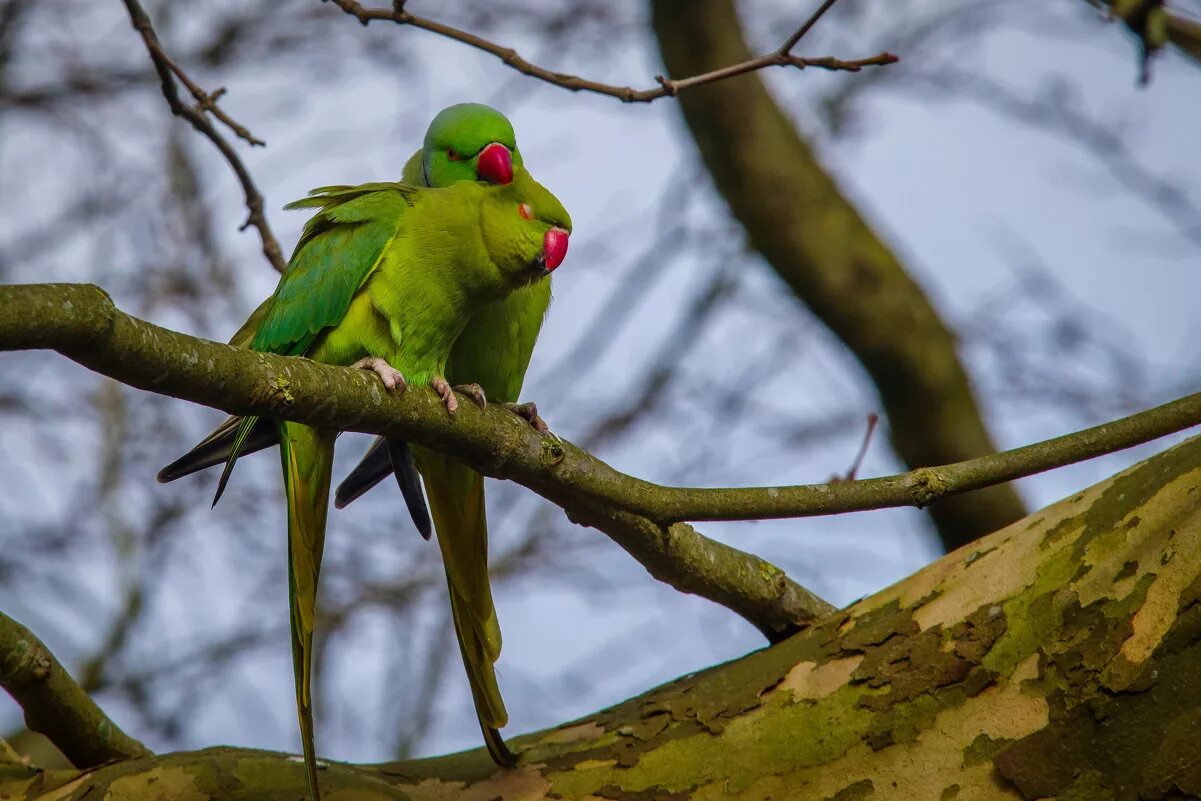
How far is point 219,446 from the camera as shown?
278 cm

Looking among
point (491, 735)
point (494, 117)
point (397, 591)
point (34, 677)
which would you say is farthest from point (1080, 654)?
point (397, 591)

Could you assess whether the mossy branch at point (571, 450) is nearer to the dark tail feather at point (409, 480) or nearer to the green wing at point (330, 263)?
the dark tail feather at point (409, 480)

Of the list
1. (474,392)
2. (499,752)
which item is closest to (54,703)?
(499,752)

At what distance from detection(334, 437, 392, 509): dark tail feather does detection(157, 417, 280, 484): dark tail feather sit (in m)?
0.30

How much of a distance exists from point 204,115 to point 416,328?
0.82 meters

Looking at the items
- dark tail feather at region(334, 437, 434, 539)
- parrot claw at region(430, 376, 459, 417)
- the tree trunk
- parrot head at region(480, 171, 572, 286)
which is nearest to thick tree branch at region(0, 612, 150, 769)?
the tree trunk

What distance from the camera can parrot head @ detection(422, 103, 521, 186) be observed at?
3562 mm

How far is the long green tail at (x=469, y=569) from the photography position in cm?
262

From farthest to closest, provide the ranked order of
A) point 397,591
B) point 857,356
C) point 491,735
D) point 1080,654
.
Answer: point 397,591, point 857,356, point 491,735, point 1080,654

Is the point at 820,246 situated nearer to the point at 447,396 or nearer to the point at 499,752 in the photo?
the point at 447,396

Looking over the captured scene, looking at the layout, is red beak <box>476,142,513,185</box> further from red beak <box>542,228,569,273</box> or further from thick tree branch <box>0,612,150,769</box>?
thick tree branch <box>0,612,150,769</box>

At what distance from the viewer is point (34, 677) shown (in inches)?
90.8

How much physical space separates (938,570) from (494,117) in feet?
7.17

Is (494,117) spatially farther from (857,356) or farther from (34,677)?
(34,677)
